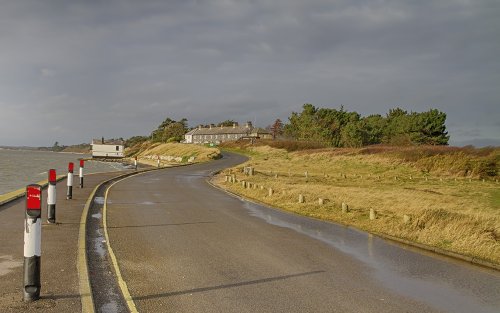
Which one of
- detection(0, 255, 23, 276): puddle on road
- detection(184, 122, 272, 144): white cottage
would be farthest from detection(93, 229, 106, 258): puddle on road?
detection(184, 122, 272, 144): white cottage

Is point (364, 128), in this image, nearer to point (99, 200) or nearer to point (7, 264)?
point (99, 200)

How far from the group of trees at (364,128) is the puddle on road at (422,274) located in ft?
184

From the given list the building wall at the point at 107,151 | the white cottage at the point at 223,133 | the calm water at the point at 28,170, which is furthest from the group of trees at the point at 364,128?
the building wall at the point at 107,151

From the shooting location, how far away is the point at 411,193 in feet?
81.6

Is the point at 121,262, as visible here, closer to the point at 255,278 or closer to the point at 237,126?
the point at 255,278

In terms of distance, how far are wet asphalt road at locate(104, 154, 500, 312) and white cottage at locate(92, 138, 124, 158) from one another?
111 metres

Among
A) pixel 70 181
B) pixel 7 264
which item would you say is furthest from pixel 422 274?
pixel 70 181

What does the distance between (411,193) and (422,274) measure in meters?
17.6

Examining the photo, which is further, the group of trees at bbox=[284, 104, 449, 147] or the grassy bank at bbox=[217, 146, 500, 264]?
the group of trees at bbox=[284, 104, 449, 147]

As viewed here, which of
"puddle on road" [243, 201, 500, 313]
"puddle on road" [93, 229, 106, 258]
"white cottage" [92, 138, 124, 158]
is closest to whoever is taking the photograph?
"puddle on road" [243, 201, 500, 313]

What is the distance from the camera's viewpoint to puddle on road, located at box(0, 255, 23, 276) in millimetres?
A: 7035

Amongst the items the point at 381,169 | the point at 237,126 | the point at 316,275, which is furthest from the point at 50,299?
the point at 237,126

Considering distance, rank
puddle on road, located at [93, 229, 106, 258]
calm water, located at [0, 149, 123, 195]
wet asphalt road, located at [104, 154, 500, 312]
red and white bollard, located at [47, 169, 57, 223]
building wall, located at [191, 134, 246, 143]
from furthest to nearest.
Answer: building wall, located at [191, 134, 246, 143] < calm water, located at [0, 149, 123, 195] < red and white bollard, located at [47, 169, 57, 223] < puddle on road, located at [93, 229, 106, 258] < wet asphalt road, located at [104, 154, 500, 312]

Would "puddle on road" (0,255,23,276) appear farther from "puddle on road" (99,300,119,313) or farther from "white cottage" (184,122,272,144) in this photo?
"white cottage" (184,122,272,144)
